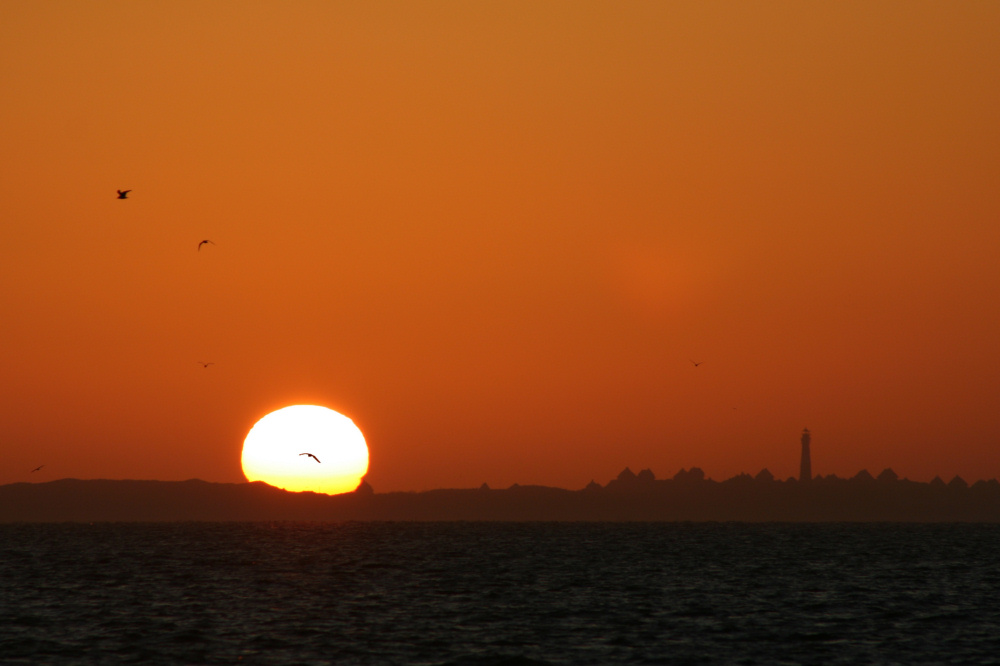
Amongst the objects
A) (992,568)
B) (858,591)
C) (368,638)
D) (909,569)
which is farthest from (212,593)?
(992,568)

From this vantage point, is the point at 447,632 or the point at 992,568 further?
the point at 992,568

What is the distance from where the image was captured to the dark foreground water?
5266 cm

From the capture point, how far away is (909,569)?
375 feet

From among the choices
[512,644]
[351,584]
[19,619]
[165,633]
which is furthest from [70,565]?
[512,644]

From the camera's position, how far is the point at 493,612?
6881 centimetres

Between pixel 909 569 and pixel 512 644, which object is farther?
pixel 909 569

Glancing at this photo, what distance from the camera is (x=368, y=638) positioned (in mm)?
56438

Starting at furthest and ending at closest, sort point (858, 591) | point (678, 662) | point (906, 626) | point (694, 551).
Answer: point (694, 551)
point (858, 591)
point (906, 626)
point (678, 662)

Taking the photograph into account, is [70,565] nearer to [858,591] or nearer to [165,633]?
[165,633]

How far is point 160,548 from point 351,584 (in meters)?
76.5

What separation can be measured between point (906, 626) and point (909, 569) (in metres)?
54.6

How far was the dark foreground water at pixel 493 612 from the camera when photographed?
52656 mm

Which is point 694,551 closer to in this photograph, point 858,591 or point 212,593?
point 858,591

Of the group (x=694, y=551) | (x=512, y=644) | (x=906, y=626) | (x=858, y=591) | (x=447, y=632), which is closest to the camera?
(x=512, y=644)
